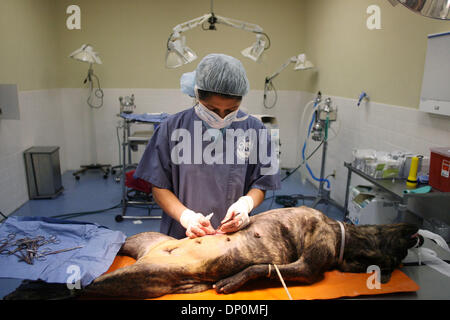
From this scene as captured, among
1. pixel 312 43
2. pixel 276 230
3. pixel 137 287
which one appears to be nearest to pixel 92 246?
pixel 137 287

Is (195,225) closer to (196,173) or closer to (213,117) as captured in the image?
(196,173)

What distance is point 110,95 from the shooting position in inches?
204

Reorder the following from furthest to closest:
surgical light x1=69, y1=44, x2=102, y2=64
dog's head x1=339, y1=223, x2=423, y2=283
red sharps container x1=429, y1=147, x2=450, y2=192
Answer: surgical light x1=69, y1=44, x2=102, y2=64
red sharps container x1=429, y1=147, x2=450, y2=192
dog's head x1=339, y1=223, x2=423, y2=283

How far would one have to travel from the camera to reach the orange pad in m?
1.10

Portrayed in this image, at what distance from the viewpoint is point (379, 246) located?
130 cm

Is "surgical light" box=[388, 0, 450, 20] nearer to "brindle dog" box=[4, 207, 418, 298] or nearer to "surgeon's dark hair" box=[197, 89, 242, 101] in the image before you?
"surgeon's dark hair" box=[197, 89, 242, 101]

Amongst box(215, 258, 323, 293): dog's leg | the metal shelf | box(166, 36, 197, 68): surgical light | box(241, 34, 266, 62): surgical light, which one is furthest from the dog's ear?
box(241, 34, 266, 62): surgical light

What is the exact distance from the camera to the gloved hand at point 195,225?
128 cm

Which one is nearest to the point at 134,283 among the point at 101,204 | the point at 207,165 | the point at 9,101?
the point at 207,165

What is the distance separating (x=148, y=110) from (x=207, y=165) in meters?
4.12

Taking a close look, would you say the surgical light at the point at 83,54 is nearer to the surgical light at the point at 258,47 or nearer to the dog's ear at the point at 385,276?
the surgical light at the point at 258,47

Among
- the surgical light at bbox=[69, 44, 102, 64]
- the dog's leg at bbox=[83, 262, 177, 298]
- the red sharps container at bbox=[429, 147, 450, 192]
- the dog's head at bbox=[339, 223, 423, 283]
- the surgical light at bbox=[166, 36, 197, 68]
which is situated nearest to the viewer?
the dog's leg at bbox=[83, 262, 177, 298]

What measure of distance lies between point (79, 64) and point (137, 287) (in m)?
4.77
